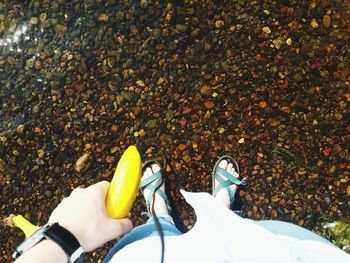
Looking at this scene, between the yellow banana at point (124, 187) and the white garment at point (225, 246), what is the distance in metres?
0.15

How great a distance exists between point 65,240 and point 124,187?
0.30 m

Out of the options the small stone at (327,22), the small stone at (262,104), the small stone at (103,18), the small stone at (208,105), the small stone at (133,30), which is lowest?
the small stone at (262,104)

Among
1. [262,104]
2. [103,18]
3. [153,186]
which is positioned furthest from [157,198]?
[103,18]

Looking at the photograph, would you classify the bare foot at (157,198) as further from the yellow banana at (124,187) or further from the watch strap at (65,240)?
the watch strap at (65,240)

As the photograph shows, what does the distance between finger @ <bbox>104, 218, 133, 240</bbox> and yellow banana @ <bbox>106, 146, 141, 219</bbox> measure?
18 millimetres

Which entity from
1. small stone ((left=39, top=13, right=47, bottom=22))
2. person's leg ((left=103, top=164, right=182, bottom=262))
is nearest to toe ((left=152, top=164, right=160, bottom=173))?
person's leg ((left=103, top=164, right=182, bottom=262))

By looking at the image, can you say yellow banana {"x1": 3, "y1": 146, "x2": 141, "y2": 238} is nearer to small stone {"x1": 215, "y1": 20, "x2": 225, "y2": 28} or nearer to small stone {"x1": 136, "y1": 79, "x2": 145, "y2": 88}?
small stone {"x1": 136, "y1": 79, "x2": 145, "y2": 88}

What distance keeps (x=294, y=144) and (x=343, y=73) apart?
0.46m

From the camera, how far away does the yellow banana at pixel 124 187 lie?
1.50m

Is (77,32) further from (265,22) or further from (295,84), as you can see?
(295,84)

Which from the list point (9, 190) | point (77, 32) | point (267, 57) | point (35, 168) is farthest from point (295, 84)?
point (9, 190)

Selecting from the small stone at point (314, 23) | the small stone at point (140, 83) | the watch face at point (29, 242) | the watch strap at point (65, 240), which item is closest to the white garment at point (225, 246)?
the watch strap at point (65, 240)

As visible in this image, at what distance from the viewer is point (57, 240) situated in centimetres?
130

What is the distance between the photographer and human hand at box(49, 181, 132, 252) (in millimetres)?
1385
